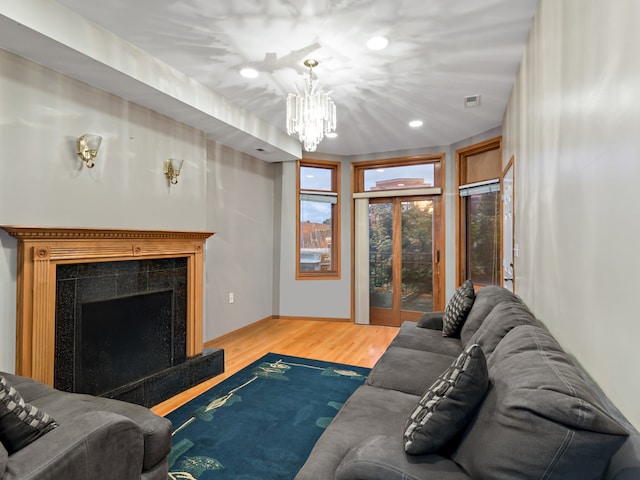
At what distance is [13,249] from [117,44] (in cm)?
149

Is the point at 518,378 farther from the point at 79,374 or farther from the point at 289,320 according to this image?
the point at 289,320

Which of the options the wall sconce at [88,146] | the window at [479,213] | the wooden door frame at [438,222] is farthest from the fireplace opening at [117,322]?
the window at [479,213]

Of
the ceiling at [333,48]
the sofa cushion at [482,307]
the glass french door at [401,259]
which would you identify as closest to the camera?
the ceiling at [333,48]

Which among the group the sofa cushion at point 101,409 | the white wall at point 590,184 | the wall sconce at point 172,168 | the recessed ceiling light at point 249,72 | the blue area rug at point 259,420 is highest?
the recessed ceiling light at point 249,72

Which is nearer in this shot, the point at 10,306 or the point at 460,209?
the point at 10,306

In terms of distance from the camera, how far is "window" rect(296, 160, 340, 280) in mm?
5398

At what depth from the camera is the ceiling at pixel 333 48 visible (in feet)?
6.86

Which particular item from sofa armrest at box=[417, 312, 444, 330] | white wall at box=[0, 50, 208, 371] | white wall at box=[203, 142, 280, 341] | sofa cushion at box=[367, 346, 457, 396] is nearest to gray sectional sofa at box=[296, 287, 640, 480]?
sofa cushion at box=[367, 346, 457, 396]

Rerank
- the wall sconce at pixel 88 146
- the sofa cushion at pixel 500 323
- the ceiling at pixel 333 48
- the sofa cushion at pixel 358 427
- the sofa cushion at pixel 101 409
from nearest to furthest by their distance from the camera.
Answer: the sofa cushion at pixel 358 427
the sofa cushion at pixel 101 409
the sofa cushion at pixel 500 323
the ceiling at pixel 333 48
the wall sconce at pixel 88 146

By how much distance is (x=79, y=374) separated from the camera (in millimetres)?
2428

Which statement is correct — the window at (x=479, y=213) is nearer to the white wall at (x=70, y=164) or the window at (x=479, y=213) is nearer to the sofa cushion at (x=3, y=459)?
the white wall at (x=70, y=164)

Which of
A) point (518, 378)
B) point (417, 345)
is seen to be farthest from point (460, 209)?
point (518, 378)

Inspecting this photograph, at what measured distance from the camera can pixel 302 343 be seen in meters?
4.24

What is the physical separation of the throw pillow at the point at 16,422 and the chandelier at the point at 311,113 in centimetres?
224
